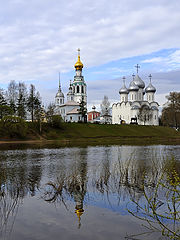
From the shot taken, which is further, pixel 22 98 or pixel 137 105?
pixel 137 105

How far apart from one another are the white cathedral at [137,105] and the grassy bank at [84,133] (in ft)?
58.7

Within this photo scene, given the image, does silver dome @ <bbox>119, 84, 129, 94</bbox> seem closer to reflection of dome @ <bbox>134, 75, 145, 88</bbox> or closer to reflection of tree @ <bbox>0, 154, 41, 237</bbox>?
reflection of dome @ <bbox>134, 75, 145, 88</bbox>

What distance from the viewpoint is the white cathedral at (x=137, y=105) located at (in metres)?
90.9

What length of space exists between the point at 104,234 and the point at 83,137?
157 ft

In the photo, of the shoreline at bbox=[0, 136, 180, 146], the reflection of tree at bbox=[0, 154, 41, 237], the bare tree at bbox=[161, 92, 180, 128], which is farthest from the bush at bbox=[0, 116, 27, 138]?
the bare tree at bbox=[161, 92, 180, 128]

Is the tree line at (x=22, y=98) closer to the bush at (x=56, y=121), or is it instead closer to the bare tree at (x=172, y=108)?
the bush at (x=56, y=121)

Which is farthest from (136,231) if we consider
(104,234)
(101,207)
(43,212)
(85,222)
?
(43,212)

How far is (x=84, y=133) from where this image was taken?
5759cm

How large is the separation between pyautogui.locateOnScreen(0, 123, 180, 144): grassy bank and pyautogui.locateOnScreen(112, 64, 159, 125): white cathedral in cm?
1790

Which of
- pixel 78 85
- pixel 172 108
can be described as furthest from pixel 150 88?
pixel 78 85

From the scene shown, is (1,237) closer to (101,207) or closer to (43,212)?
(43,212)

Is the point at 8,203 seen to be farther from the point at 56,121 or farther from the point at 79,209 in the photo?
the point at 56,121

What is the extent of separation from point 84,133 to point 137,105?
3969cm

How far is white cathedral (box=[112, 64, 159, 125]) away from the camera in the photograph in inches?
3579
